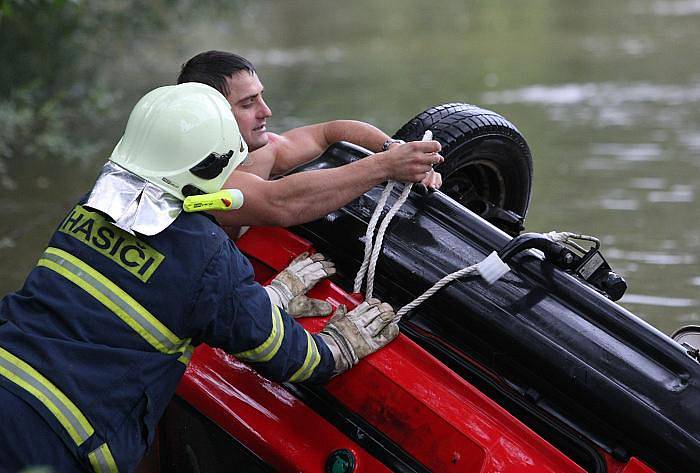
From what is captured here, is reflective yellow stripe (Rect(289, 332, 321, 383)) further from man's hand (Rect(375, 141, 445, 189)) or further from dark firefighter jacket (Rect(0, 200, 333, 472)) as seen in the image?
man's hand (Rect(375, 141, 445, 189))

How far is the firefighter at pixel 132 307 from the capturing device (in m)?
2.86

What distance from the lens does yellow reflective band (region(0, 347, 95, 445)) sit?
9.35ft

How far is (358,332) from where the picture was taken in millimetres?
3385

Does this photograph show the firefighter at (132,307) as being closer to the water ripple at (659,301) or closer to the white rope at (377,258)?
the white rope at (377,258)

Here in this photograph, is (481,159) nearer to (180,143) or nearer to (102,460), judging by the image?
(180,143)

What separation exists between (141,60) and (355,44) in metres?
4.50

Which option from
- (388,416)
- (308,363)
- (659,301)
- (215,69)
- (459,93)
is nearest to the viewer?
(308,363)

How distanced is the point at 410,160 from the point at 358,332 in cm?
64

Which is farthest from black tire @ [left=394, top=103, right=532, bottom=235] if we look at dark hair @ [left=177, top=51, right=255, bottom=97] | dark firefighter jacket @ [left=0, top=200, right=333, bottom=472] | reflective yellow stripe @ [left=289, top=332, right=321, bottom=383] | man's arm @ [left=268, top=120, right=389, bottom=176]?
dark firefighter jacket @ [left=0, top=200, right=333, bottom=472]

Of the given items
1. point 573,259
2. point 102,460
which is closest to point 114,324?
point 102,460

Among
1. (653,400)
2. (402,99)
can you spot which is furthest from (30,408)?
(402,99)

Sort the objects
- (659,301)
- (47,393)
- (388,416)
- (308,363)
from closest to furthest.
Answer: (47,393)
(308,363)
(388,416)
(659,301)

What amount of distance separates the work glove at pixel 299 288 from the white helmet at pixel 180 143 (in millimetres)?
524

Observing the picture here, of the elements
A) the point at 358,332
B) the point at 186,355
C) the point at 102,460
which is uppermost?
the point at 358,332
